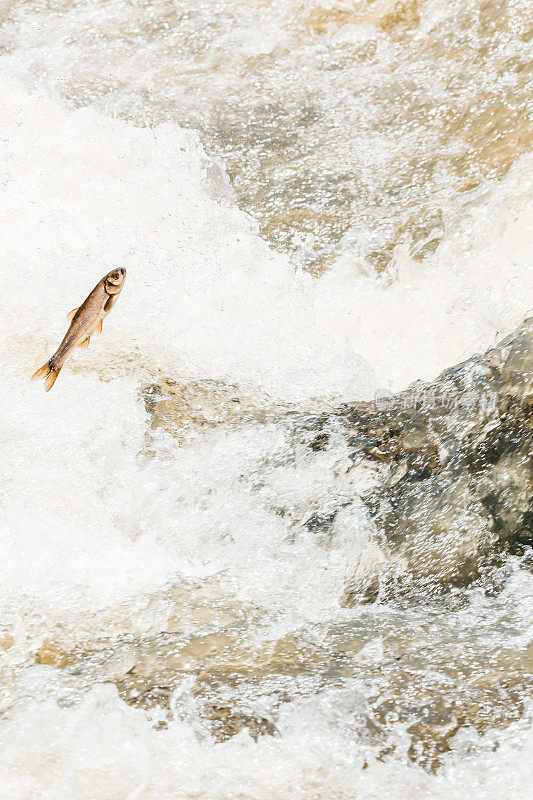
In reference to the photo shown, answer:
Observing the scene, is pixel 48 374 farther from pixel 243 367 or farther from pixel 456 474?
pixel 456 474

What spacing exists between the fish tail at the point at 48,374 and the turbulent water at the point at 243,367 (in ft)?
0.28

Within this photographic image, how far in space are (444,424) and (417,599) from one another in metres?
0.56

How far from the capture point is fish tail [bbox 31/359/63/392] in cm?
280

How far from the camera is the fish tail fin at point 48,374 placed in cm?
281

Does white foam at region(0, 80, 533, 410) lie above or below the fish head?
above

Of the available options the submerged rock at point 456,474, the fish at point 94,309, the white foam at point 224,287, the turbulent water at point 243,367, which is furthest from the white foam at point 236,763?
the white foam at point 224,287

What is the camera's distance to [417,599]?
2314mm

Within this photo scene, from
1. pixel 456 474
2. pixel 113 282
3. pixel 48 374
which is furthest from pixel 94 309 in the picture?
pixel 456 474

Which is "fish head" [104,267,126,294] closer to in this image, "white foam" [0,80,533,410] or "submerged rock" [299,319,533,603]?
"white foam" [0,80,533,410]

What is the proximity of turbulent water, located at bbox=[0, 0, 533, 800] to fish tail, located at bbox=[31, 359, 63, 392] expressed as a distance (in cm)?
8

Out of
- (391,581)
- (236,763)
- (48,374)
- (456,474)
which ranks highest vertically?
(456,474)

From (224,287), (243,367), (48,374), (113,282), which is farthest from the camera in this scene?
(224,287)

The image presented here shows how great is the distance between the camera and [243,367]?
3416mm

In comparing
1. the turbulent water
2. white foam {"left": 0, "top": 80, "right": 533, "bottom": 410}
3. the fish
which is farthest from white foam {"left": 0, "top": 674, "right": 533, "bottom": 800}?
white foam {"left": 0, "top": 80, "right": 533, "bottom": 410}
